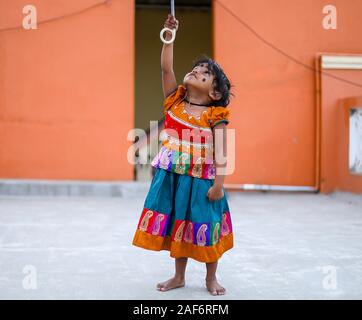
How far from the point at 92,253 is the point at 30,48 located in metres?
4.70

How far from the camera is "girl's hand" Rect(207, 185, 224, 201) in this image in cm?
269

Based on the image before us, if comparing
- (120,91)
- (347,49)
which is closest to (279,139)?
(347,49)

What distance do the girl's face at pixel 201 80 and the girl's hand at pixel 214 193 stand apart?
1.69 feet

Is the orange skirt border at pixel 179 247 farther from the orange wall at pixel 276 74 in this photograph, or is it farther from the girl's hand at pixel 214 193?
the orange wall at pixel 276 74

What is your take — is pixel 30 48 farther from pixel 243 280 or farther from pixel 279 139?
pixel 243 280

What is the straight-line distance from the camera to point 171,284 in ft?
9.36

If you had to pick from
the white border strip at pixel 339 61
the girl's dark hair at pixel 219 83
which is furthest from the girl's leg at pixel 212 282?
the white border strip at pixel 339 61

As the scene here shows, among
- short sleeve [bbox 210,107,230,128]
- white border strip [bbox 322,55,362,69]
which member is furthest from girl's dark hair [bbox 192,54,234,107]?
white border strip [bbox 322,55,362,69]

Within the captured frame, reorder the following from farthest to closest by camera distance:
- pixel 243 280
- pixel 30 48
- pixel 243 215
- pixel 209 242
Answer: pixel 30 48 < pixel 243 215 < pixel 243 280 < pixel 209 242

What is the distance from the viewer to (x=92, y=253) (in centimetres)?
370

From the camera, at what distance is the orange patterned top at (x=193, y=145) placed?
2740 millimetres

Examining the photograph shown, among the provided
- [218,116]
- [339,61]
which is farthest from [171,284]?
[339,61]

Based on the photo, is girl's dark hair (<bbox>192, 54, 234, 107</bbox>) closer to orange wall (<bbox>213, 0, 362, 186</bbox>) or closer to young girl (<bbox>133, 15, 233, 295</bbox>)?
young girl (<bbox>133, 15, 233, 295</bbox>)

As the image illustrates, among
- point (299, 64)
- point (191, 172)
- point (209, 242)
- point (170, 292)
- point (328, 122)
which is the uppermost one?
point (299, 64)
